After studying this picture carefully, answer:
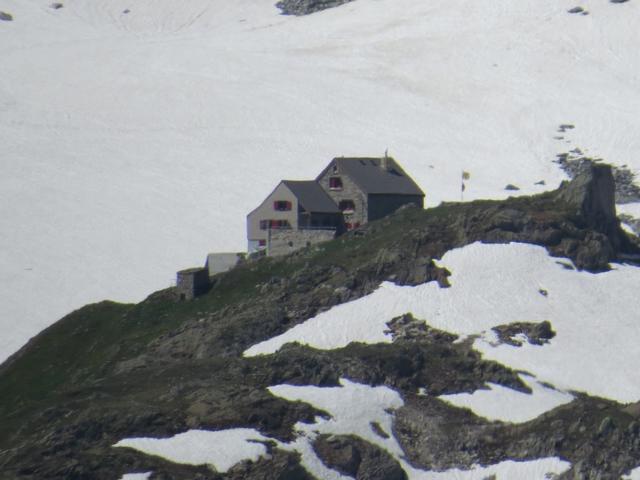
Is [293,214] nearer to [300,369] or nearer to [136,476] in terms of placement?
[300,369]

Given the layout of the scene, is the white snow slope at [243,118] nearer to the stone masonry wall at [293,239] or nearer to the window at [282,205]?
the window at [282,205]

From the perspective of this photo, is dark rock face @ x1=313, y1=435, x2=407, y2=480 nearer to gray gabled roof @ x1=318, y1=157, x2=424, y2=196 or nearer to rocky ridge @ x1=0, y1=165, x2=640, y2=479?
rocky ridge @ x1=0, y1=165, x2=640, y2=479

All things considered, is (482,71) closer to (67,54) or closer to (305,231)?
(67,54)

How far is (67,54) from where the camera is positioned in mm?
181750

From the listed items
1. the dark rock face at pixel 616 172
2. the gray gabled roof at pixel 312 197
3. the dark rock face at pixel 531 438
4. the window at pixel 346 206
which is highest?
the gray gabled roof at pixel 312 197

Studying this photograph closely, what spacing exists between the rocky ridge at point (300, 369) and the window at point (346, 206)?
577 cm

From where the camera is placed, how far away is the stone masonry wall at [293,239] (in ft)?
278

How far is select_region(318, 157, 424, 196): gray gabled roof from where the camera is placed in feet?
294

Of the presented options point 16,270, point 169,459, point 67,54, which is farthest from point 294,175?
point 169,459

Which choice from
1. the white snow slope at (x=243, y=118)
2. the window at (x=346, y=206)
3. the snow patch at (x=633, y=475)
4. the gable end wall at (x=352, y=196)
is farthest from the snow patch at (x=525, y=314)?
the white snow slope at (x=243, y=118)

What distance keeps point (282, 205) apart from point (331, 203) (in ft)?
9.77

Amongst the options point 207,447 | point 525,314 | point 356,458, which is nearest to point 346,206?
point 525,314

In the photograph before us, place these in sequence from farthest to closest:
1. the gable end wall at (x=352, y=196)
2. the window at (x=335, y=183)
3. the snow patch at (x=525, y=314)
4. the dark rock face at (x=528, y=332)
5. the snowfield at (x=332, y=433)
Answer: the window at (x=335, y=183) < the gable end wall at (x=352, y=196) < the dark rock face at (x=528, y=332) < the snow patch at (x=525, y=314) < the snowfield at (x=332, y=433)

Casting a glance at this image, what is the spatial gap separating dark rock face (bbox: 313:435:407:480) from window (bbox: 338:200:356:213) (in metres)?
32.6
